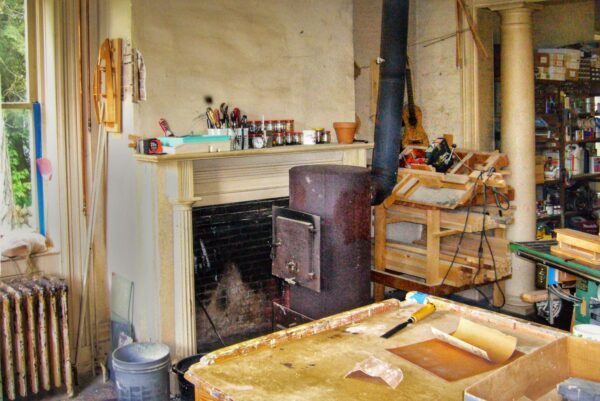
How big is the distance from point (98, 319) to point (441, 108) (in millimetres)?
3271

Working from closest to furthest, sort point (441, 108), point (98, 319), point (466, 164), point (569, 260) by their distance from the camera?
1. point (569, 260)
2. point (98, 319)
3. point (466, 164)
4. point (441, 108)

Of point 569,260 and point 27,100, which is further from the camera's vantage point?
point 27,100

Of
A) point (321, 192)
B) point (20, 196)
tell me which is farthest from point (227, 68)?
point (20, 196)

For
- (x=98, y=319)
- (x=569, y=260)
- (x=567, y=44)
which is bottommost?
(x=98, y=319)

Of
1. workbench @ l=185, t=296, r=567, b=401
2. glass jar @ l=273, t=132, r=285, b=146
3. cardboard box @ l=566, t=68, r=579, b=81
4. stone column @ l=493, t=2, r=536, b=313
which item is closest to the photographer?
workbench @ l=185, t=296, r=567, b=401

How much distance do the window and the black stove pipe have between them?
7.18 feet

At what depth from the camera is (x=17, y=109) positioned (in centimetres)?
439

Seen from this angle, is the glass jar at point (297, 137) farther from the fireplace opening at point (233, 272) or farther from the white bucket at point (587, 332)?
the white bucket at point (587, 332)

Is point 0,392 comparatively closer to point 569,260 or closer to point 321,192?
point 321,192

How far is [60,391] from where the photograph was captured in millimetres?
4480

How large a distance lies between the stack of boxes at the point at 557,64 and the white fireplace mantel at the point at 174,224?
2996 millimetres

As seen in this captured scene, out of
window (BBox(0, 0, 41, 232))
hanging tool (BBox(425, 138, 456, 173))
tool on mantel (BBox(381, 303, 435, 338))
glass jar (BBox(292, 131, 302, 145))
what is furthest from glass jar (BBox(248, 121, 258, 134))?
tool on mantel (BBox(381, 303, 435, 338))

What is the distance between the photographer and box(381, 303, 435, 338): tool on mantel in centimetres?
238

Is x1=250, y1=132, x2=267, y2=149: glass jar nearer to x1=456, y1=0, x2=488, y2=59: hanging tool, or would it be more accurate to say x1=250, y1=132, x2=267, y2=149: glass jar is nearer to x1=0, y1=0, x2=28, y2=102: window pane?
x1=0, y1=0, x2=28, y2=102: window pane
